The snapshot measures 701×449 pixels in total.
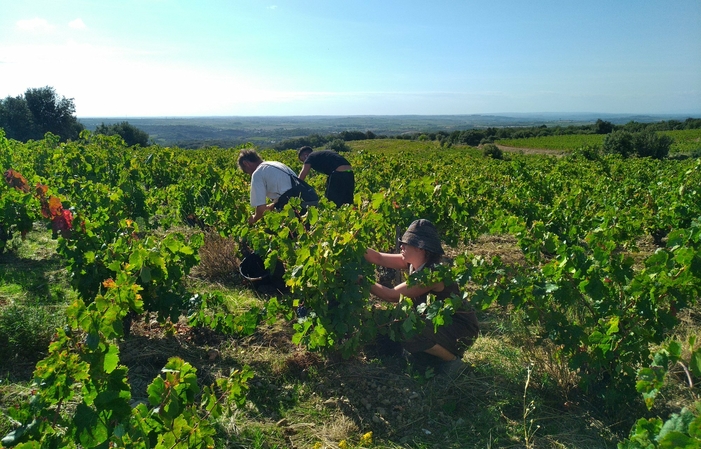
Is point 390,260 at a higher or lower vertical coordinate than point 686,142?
lower

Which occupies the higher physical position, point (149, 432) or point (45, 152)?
point (45, 152)

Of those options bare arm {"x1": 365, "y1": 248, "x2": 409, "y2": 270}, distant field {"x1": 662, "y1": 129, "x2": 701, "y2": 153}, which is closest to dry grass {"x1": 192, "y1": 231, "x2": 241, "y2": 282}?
bare arm {"x1": 365, "y1": 248, "x2": 409, "y2": 270}

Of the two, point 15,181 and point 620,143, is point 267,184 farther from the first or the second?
point 620,143

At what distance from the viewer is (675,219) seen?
489cm

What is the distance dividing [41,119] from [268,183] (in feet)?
162

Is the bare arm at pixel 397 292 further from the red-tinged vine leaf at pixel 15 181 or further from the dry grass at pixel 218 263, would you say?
the red-tinged vine leaf at pixel 15 181

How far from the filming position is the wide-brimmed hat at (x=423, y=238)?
3.12 m

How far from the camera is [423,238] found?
10.3 feet

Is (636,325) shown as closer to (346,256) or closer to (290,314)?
(346,256)

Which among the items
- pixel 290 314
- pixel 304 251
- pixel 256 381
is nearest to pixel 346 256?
pixel 304 251

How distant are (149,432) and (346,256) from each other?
4.99ft

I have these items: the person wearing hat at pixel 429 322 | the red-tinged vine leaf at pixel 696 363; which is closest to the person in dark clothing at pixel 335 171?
the person wearing hat at pixel 429 322

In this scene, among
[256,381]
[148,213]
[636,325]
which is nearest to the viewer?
[636,325]

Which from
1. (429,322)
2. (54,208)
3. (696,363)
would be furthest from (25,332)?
(696,363)
